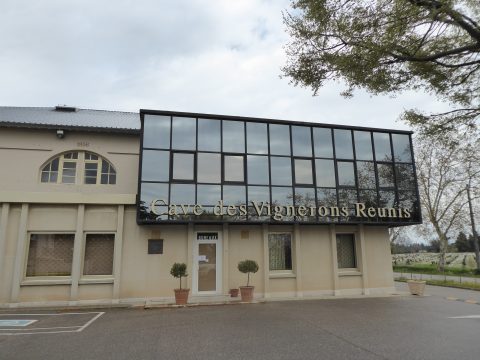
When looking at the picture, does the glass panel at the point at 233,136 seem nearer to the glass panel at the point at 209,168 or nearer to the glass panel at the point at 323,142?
the glass panel at the point at 209,168

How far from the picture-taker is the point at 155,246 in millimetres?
13648

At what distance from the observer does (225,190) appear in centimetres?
1385

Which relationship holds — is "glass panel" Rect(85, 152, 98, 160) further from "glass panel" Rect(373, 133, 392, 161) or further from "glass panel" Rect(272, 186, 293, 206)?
"glass panel" Rect(373, 133, 392, 161)

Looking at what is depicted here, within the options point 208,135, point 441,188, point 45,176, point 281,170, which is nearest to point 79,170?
point 45,176

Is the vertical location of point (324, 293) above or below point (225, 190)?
below

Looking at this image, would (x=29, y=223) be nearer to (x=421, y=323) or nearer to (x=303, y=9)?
(x=303, y=9)

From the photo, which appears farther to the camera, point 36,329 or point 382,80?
point 36,329

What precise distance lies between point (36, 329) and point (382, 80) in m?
10.5

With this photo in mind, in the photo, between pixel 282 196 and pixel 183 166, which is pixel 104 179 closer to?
pixel 183 166

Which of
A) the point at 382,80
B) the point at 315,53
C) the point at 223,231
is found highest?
the point at 315,53

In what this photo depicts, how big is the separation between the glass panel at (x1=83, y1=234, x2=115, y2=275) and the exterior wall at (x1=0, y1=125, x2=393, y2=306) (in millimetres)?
311

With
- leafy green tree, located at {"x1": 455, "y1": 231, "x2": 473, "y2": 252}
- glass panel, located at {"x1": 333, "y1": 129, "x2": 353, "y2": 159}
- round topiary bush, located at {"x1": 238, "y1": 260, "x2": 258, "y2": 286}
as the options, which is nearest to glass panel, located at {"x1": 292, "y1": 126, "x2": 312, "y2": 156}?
glass panel, located at {"x1": 333, "y1": 129, "x2": 353, "y2": 159}

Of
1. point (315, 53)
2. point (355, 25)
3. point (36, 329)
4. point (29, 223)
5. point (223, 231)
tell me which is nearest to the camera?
point (355, 25)

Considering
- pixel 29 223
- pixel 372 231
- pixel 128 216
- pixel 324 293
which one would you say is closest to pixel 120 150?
pixel 128 216
